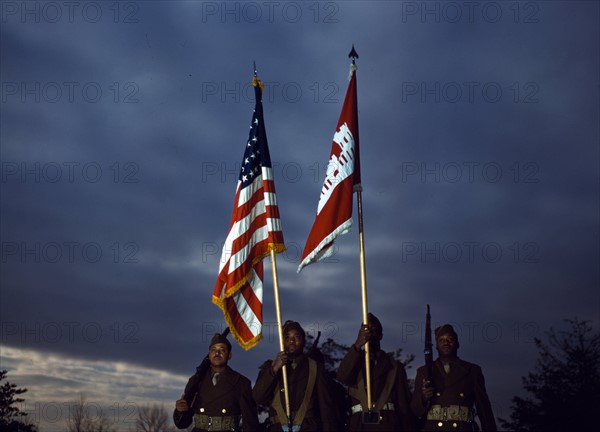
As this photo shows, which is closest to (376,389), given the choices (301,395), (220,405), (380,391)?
(380,391)

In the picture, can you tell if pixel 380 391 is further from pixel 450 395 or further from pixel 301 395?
pixel 301 395

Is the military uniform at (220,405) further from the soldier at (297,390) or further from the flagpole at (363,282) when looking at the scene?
the flagpole at (363,282)

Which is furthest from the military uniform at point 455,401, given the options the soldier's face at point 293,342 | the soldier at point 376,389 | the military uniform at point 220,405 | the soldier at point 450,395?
the military uniform at point 220,405

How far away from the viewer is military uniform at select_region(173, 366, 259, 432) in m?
14.0

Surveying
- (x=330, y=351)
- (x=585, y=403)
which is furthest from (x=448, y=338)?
(x=330, y=351)

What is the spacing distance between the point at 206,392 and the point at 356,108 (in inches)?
215

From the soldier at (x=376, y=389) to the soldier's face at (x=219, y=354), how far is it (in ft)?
7.02

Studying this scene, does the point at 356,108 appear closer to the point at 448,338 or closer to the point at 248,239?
the point at 248,239

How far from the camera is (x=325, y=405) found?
13.4 m

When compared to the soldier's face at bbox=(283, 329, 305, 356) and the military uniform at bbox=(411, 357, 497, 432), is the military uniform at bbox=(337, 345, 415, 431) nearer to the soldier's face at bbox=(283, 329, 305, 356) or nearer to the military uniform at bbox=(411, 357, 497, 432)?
the military uniform at bbox=(411, 357, 497, 432)

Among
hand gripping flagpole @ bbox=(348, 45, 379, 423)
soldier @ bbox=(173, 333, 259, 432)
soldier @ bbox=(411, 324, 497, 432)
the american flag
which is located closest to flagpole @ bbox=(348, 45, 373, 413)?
hand gripping flagpole @ bbox=(348, 45, 379, 423)

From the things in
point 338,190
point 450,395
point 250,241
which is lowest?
point 450,395

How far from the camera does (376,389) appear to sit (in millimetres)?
13203

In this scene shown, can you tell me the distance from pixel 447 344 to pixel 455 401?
2.88 ft
